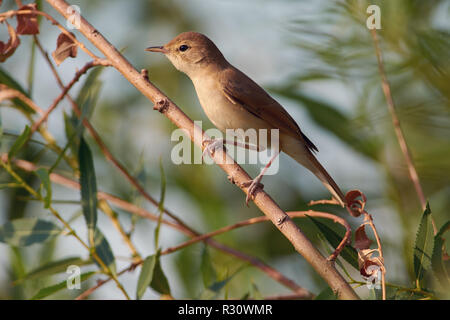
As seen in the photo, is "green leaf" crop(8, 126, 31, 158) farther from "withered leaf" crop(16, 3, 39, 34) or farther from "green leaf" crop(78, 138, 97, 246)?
"withered leaf" crop(16, 3, 39, 34)

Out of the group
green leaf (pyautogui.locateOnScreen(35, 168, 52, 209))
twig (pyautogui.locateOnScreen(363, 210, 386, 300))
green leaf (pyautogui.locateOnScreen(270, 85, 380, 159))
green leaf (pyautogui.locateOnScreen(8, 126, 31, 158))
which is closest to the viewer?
twig (pyautogui.locateOnScreen(363, 210, 386, 300))

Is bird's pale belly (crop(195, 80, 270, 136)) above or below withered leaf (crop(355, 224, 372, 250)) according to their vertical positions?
above

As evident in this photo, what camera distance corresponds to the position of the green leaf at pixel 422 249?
170 cm

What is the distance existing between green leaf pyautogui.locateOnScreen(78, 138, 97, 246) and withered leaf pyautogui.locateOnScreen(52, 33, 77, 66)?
1.43 feet

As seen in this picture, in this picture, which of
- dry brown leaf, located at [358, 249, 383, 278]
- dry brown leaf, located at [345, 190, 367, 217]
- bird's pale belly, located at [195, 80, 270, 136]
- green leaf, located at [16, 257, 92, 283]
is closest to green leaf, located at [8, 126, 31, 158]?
green leaf, located at [16, 257, 92, 283]

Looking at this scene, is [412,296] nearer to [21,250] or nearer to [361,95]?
[361,95]

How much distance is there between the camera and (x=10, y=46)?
2.04m

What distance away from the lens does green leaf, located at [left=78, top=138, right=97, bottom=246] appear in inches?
89.8

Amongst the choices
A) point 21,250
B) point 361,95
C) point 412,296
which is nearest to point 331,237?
point 412,296

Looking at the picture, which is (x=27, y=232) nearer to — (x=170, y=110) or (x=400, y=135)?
(x=170, y=110)

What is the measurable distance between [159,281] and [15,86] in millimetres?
1230

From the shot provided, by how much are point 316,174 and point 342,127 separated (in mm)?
301

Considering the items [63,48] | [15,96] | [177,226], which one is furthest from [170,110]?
[15,96]

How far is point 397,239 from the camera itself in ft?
8.23
